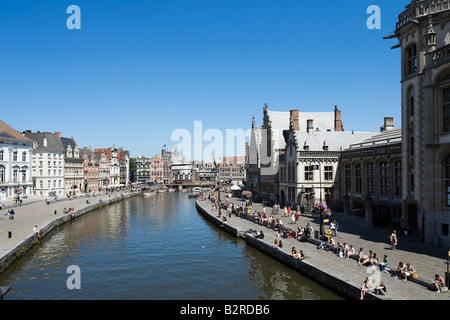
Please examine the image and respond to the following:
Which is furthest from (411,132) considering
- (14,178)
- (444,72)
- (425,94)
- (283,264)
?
(14,178)

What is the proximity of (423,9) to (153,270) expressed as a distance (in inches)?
1190

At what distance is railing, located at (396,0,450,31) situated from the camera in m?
27.0

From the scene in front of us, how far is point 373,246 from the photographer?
89.1 ft

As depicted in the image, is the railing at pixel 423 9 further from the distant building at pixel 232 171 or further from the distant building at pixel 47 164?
the distant building at pixel 232 171

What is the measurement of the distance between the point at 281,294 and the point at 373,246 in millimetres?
9749

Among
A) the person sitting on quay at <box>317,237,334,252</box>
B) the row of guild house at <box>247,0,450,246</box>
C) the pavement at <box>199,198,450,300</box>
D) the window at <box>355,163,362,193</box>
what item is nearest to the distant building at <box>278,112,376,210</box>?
the row of guild house at <box>247,0,450,246</box>

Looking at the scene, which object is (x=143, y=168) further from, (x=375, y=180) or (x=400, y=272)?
(x=400, y=272)

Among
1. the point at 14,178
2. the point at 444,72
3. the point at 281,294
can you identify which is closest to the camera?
the point at 281,294

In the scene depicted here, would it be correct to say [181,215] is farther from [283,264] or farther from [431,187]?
[431,187]

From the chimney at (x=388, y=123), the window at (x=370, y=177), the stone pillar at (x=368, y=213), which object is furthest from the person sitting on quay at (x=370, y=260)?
the chimney at (x=388, y=123)

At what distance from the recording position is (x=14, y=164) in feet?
238

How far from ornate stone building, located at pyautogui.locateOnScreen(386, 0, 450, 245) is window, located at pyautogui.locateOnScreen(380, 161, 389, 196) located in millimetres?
9648

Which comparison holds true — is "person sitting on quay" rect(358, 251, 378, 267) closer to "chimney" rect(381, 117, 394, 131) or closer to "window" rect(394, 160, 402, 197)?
"window" rect(394, 160, 402, 197)
